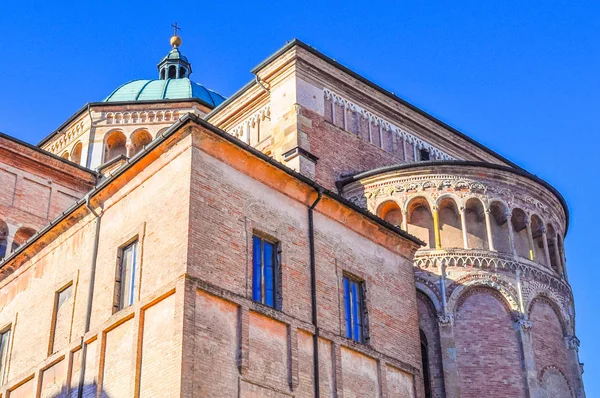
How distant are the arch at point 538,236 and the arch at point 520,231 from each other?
0.36 metres

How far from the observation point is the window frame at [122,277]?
1544 centimetres

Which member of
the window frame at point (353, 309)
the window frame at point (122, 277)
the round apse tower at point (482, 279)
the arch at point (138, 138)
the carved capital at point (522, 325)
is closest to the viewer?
the window frame at point (122, 277)

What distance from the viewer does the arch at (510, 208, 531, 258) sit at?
76.1 feet

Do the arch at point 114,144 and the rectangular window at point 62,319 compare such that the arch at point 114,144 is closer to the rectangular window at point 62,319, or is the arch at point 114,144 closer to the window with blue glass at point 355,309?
the rectangular window at point 62,319

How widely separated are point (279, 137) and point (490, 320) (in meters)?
7.45

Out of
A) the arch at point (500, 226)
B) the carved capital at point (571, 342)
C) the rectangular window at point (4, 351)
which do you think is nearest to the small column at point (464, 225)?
the arch at point (500, 226)

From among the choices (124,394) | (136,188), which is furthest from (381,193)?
(124,394)

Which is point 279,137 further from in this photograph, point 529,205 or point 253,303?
point 253,303

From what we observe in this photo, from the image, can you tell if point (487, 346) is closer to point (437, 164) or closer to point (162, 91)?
point (437, 164)

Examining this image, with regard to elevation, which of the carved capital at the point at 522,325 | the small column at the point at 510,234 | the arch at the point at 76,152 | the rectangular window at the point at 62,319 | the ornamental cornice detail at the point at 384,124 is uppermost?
the arch at the point at 76,152

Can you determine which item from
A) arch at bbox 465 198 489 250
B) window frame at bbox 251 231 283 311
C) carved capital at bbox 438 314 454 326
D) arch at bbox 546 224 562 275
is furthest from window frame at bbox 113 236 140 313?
arch at bbox 546 224 562 275

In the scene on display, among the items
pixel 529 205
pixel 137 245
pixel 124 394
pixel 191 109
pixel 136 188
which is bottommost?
pixel 124 394

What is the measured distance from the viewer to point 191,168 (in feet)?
49.8

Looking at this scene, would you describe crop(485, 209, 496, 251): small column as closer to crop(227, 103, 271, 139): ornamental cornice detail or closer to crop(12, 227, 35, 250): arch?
crop(227, 103, 271, 139): ornamental cornice detail
